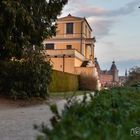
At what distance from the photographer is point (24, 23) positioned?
26922 mm

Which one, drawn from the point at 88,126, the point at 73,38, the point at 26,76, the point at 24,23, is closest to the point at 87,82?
the point at 73,38

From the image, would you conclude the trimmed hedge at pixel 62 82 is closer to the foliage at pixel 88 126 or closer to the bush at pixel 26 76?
the bush at pixel 26 76

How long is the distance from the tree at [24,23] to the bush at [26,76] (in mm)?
764

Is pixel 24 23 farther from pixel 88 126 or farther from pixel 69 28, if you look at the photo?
pixel 69 28

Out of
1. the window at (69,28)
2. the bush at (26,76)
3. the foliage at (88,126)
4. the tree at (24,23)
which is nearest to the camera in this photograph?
the foliage at (88,126)

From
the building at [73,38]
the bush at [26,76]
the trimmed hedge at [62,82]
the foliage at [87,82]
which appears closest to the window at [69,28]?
the building at [73,38]

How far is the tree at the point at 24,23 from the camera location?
86.1ft

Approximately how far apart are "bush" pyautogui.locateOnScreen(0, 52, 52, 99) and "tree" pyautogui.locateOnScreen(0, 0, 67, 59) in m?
0.76

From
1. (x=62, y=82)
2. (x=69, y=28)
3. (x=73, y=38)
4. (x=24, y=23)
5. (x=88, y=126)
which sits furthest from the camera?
(x=69, y=28)

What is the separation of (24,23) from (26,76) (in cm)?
382

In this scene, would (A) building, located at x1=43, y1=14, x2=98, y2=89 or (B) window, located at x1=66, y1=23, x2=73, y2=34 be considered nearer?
(A) building, located at x1=43, y1=14, x2=98, y2=89

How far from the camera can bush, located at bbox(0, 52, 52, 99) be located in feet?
94.9

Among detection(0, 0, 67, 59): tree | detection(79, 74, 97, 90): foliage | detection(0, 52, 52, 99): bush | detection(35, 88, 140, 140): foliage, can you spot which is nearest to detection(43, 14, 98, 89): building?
detection(79, 74, 97, 90): foliage

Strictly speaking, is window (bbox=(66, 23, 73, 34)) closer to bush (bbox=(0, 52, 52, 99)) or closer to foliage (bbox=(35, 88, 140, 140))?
bush (bbox=(0, 52, 52, 99))
